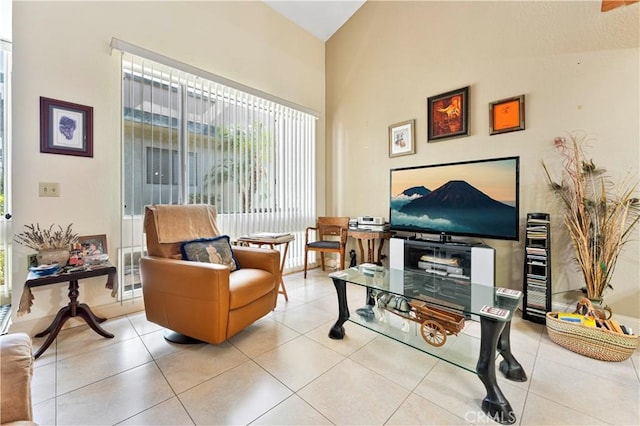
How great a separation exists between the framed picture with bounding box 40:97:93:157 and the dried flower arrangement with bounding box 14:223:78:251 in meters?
0.59

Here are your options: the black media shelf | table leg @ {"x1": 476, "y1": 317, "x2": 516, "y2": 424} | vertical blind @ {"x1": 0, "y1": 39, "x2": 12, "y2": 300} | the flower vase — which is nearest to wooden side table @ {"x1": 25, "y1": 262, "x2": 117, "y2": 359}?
the flower vase

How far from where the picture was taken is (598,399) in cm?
133

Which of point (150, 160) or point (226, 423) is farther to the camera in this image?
point (150, 160)

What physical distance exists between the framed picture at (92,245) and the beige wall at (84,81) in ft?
0.18

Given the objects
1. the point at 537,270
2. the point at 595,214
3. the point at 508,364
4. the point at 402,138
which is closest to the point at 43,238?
the point at 508,364

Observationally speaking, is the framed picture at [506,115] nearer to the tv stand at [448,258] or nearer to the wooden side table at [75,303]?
the tv stand at [448,258]

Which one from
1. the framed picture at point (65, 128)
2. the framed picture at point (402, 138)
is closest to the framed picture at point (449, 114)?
the framed picture at point (402, 138)

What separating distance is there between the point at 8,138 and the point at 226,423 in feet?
9.73

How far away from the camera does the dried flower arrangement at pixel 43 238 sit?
193 cm

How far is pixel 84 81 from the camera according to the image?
2158 mm

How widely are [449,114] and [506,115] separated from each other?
54cm

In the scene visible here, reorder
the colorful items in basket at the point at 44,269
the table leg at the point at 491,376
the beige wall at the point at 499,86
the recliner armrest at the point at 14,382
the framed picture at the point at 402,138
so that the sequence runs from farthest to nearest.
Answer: the framed picture at the point at 402,138 → the beige wall at the point at 499,86 → the colorful items in basket at the point at 44,269 → the table leg at the point at 491,376 → the recliner armrest at the point at 14,382

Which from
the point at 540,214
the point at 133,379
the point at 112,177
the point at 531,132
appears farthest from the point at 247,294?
the point at 531,132

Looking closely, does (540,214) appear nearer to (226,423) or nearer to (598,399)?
(598,399)
